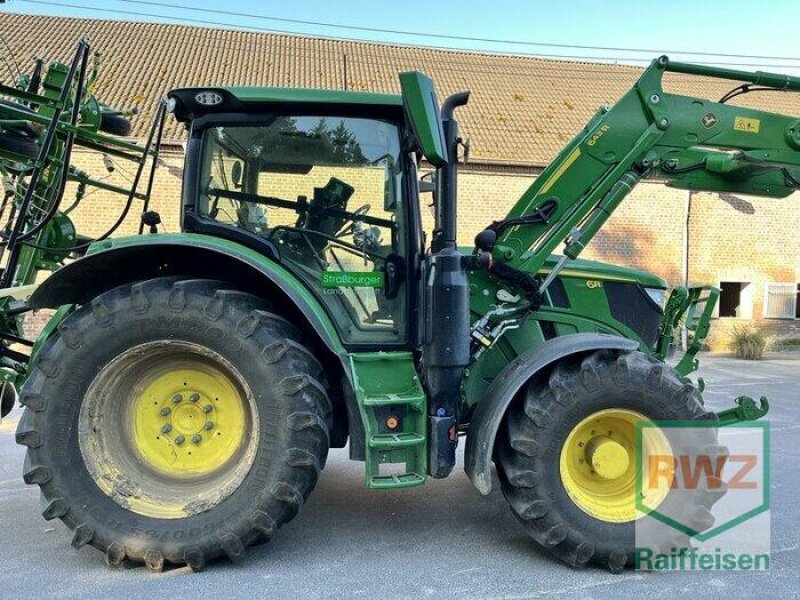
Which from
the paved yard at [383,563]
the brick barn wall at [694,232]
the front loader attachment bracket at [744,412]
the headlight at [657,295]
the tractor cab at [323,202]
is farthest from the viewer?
the brick barn wall at [694,232]

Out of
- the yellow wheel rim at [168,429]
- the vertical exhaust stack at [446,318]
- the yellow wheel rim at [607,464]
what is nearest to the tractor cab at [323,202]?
the vertical exhaust stack at [446,318]

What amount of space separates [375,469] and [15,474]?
10.1 ft

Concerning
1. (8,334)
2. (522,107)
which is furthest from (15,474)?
(522,107)

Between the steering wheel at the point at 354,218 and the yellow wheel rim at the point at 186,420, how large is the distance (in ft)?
3.18

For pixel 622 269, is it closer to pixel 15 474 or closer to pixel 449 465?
pixel 449 465

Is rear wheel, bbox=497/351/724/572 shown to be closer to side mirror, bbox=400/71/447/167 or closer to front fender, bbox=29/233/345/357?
front fender, bbox=29/233/345/357

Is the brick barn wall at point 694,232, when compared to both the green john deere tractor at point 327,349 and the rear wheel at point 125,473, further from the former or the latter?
the rear wheel at point 125,473

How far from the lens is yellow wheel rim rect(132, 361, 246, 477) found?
3299mm

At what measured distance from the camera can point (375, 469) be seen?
123 inches

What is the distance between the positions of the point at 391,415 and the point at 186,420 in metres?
1.06

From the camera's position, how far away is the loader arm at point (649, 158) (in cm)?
364

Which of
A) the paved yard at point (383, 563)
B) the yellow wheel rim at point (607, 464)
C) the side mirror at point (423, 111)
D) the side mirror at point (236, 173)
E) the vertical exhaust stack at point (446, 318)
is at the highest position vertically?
the side mirror at point (423, 111)

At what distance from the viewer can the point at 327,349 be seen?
3426mm

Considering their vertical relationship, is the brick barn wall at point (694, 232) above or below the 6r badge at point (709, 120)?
above
